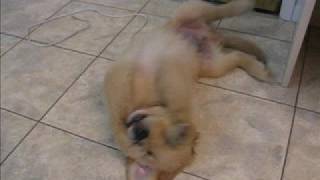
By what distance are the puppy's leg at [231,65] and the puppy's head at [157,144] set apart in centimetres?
36

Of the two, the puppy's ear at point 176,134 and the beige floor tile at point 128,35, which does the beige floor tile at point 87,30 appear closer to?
the beige floor tile at point 128,35

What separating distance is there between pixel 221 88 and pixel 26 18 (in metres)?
1.02

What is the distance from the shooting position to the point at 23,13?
6.00ft

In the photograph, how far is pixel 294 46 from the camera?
1261mm

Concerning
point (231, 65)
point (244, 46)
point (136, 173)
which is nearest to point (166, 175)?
point (136, 173)

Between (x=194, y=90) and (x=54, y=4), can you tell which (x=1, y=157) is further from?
(x=54, y=4)

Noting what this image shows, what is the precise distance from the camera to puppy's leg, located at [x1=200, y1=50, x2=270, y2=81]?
1.41 m

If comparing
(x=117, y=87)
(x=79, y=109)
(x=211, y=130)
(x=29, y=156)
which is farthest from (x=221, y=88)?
(x=29, y=156)

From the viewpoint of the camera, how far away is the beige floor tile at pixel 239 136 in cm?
115

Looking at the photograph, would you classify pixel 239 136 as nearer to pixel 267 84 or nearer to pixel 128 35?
pixel 267 84

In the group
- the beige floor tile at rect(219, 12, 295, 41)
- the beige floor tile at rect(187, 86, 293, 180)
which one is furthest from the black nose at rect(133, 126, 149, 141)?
the beige floor tile at rect(219, 12, 295, 41)

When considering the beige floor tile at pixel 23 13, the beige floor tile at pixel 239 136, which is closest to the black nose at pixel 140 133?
the beige floor tile at pixel 239 136

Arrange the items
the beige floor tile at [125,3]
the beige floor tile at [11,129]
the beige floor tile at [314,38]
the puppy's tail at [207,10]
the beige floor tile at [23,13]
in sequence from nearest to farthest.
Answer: the beige floor tile at [11,129], the puppy's tail at [207,10], the beige floor tile at [314,38], the beige floor tile at [23,13], the beige floor tile at [125,3]

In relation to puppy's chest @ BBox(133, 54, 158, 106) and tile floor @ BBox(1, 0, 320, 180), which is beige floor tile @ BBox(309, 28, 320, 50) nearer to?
tile floor @ BBox(1, 0, 320, 180)
